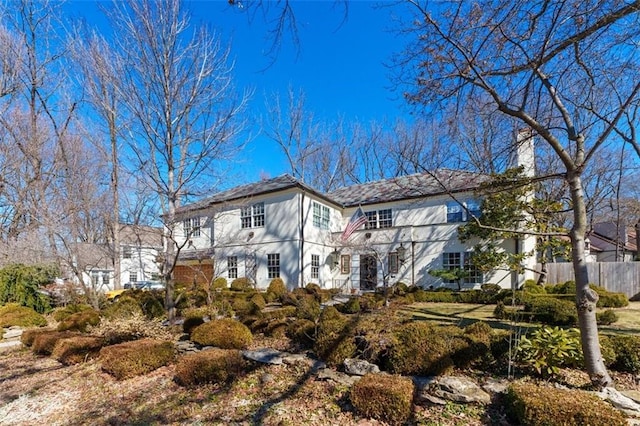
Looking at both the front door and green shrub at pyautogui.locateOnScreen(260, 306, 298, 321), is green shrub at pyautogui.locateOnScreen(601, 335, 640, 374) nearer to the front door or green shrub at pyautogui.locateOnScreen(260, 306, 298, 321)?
green shrub at pyautogui.locateOnScreen(260, 306, 298, 321)

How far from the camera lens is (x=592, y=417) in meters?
3.10

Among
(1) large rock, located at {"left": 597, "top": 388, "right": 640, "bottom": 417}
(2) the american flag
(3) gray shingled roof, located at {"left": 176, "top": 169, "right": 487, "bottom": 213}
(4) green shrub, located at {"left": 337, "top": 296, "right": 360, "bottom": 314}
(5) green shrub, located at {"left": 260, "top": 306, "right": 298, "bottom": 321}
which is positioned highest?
(3) gray shingled roof, located at {"left": 176, "top": 169, "right": 487, "bottom": 213}

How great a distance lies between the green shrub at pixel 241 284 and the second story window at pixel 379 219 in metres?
7.47

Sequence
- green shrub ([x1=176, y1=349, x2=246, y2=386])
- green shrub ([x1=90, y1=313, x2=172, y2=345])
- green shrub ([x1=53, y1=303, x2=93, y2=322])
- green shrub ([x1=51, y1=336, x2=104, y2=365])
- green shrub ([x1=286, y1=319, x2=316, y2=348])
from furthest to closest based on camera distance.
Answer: green shrub ([x1=53, y1=303, x2=93, y2=322]) → green shrub ([x1=90, y1=313, x2=172, y2=345]) → green shrub ([x1=51, y1=336, x2=104, y2=365]) → green shrub ([x1=286, y1=319, x2=316, y2=348]) → green shrub ([x1=176, y1=349, x2=246, y2=386])

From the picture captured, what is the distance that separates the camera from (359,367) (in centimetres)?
495

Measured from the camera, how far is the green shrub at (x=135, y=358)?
220 inches

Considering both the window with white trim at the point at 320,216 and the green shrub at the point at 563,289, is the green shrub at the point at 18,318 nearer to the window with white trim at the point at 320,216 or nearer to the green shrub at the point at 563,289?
the window with white trim at the point at 320,216

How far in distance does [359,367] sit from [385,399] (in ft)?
3.56

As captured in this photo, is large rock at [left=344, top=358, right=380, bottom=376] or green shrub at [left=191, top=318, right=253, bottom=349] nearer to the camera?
large rock at [left=344, top=358, right=380, bottom=376]

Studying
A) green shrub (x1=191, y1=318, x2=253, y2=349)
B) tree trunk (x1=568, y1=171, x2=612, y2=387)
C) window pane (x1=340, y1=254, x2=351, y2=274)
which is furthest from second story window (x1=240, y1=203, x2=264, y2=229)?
tree trunk (x1=568, y1=171, x2=612, y2=387)

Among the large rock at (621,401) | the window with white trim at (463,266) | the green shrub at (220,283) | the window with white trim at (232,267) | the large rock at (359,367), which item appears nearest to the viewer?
the large rock at (621,401)

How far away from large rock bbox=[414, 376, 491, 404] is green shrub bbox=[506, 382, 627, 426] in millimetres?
467

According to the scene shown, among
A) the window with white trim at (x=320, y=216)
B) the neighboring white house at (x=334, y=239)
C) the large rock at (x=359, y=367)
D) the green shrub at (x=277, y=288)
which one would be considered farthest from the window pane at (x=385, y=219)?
the large rock at (x=359, y=367)

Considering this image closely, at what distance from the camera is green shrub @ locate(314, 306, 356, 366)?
5309 mm
